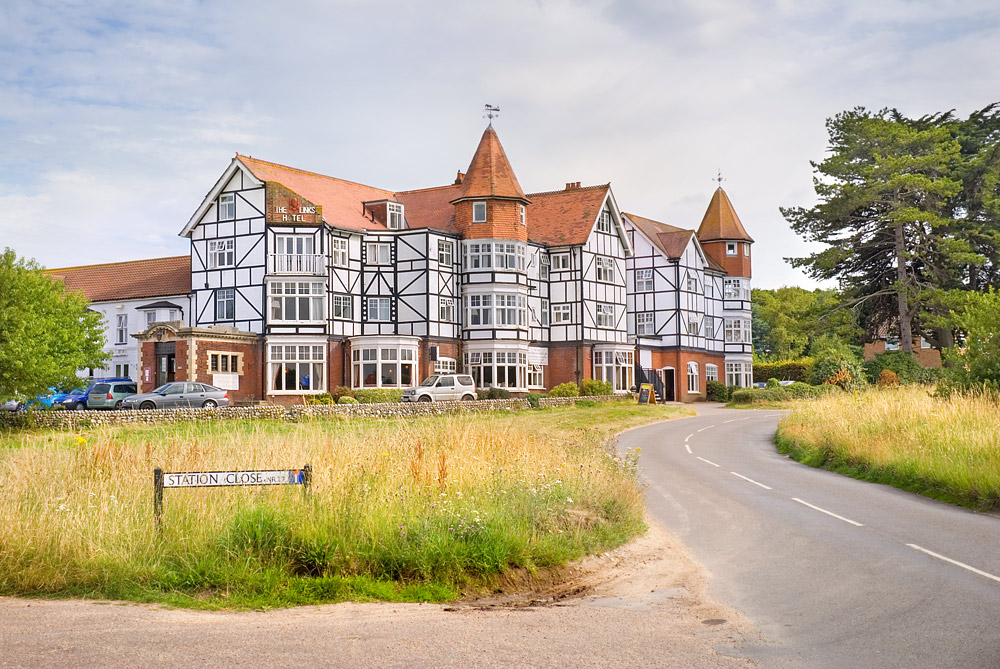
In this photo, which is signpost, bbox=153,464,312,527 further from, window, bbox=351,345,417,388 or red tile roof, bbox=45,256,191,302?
red tile roof, bbox=45,256,191,302

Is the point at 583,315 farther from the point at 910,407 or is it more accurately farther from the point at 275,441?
the point at 275,441

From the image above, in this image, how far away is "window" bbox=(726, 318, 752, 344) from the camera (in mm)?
69250

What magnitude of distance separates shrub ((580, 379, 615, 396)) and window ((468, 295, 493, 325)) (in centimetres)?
647

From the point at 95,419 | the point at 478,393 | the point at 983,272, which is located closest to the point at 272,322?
the point at 478,393

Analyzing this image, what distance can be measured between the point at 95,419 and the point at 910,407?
82.0 feet

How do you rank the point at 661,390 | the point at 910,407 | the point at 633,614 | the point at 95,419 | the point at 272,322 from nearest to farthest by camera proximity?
the point at 633,614 < the point at 910,407 < the point at 95,419 < the point at 272,322 < the point at 661,390

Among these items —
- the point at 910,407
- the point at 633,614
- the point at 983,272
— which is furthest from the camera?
the point at 983,272

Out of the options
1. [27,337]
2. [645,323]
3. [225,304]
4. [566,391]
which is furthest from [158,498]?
[645,323]

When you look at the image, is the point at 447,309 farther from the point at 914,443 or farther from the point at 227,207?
the point at 914,443

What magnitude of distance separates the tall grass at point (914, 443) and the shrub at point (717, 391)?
112 feet

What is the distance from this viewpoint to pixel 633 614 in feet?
28.8

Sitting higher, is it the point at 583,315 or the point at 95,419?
A: the point at 583,315

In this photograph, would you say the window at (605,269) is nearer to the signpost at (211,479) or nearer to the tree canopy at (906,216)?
the tree canopy at (906,216)

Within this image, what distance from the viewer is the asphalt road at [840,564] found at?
7.59 metres
